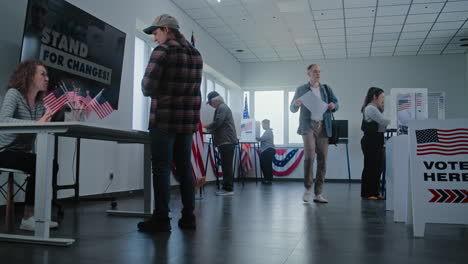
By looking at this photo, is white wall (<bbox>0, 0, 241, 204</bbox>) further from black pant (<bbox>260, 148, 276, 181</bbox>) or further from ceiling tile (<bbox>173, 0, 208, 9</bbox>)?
black pant (<bbox>260, 148, 276, 181</bbox>)

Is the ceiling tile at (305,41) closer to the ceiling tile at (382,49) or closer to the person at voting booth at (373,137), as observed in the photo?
the ceiling tile at (382,49)

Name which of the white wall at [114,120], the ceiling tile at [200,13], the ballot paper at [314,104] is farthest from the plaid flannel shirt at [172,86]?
the ceiling tile at [200,13]

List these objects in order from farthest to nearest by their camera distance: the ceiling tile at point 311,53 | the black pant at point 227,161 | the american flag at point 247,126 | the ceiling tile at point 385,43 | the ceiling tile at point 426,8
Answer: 1. the ceiling tile at point 311,53
2. the american flag at point 247,126
3. the ceiling tile at point 385,43
4. the ceiling tile at point 426,8
5. the black pant at point 227,161

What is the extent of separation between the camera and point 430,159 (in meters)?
2.70

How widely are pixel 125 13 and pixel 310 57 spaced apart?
18.4 ft

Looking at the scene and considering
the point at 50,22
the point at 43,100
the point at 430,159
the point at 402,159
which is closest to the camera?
the point at 430,159

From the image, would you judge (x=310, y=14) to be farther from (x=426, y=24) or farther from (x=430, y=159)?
(x=430, y=159)

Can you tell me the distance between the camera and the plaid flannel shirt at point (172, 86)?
2600mm

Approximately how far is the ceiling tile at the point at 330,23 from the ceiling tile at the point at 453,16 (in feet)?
5.12

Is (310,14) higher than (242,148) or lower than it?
higher

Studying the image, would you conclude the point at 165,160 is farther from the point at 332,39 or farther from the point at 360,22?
the point at 332,39

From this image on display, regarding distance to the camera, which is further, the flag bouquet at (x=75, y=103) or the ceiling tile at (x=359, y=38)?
the ceiling tile at (x=359, y=38)

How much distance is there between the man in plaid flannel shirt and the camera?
8.58 ft

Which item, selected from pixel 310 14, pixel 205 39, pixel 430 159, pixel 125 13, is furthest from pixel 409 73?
pixel 430 159
